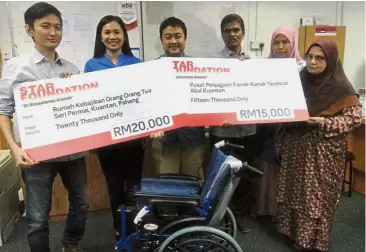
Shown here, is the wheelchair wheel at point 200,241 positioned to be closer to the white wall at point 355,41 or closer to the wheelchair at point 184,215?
the wheelchair at point 184,215

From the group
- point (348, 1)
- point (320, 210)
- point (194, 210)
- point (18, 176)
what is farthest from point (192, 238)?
point (348, 1)

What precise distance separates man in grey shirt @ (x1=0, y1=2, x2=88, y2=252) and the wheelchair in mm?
414

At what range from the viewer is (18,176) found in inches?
109

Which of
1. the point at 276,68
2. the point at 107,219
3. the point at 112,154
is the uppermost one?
the point at 276,68

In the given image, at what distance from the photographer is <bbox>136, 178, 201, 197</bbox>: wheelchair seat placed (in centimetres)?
178

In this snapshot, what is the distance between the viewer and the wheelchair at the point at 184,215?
1.65 m

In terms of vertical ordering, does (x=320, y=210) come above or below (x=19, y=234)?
above

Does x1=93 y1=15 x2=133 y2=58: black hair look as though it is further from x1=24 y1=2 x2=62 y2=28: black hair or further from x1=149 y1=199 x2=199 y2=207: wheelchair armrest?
x1=149 y1=199 x2=199 y2=207: wheelchair armrest

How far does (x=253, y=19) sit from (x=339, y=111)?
5.83 feet

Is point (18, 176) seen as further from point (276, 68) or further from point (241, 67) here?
point (276, 68)

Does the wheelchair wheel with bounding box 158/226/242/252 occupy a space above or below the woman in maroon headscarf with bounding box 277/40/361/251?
below

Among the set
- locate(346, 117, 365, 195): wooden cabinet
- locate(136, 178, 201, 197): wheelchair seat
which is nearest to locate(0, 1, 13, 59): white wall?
locate(136, 178, 201, 197): wheelchair seat

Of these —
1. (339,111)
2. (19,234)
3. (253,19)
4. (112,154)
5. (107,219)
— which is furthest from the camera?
(253,19)

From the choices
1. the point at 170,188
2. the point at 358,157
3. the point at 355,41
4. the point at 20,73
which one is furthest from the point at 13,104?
the point at 355,41
